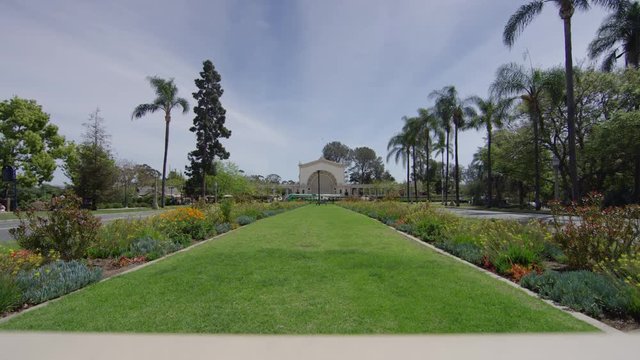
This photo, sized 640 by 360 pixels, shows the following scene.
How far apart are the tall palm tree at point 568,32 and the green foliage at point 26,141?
3975 cm

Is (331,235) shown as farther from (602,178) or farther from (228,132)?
(228,132)

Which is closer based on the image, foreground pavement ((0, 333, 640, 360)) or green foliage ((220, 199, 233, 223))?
foreground pavement ((0, 333, 640, 360))

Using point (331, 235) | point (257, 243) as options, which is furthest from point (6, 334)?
point (331, 235)

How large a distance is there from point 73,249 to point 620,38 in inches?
1263

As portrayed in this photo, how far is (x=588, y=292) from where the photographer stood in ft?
17.1

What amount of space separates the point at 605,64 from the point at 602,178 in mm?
10602

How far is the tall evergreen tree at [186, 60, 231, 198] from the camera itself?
46312 millimetres

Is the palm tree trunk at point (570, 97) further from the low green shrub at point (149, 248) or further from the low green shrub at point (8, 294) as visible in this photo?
the low green shrub at point (8, 294)

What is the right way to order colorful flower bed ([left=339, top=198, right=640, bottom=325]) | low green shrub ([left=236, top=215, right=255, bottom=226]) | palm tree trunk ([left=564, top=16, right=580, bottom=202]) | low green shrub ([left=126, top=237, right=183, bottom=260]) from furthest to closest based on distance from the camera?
low green shrub ([left=236, top=215, right=255, bottom=226]) < palm tree trunk ([left=564, top=16, right=580, bottom=202]) < low green shrub ([left=126, top=237, right=183, bottom=260]) < colorful flower bed ([left=339, top=198, right=640, bottom=325])

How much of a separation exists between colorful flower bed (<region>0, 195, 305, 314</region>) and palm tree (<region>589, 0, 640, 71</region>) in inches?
1096

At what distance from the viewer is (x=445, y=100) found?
1829 inches

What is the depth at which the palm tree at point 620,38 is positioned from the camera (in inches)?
1015

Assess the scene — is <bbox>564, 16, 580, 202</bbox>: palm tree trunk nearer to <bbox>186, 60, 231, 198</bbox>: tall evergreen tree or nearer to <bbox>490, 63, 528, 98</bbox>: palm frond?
<bbox>490, 63, 528, 98</bbox>: palm frond

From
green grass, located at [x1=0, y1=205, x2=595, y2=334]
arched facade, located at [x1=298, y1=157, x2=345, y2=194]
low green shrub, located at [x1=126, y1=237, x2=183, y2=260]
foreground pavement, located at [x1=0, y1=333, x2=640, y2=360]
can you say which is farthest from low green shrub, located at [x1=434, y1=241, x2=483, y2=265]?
arched facade, located at [x1=298, y1=157, x2=345, y2=194]
